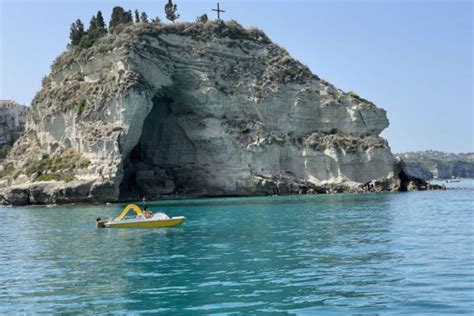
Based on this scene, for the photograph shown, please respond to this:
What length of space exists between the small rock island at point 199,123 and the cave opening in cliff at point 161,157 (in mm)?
154

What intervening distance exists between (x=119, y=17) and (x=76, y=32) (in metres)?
8.63

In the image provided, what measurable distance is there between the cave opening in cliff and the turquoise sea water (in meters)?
42.7

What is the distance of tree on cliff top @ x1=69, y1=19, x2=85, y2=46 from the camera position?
91312 mm

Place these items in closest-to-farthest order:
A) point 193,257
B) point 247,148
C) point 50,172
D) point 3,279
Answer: point 3,279 < point 193,257 < point 50,172 < point 247,148

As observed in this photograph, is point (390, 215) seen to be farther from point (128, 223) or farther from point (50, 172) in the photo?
point (50, 172)

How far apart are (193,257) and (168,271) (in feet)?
9.49

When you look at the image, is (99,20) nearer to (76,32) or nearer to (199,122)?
(76,32)

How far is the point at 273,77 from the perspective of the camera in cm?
8012

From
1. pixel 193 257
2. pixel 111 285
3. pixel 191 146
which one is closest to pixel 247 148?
pixel 191 146

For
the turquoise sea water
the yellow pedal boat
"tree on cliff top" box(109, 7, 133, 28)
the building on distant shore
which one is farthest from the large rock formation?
the building on distant shore

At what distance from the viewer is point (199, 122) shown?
7656 centimetres

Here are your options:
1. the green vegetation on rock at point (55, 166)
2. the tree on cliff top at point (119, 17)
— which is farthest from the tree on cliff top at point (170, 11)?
the green vegetation on rock at point (55, 166)

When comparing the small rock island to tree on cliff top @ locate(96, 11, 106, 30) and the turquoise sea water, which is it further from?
the turquoise sea water

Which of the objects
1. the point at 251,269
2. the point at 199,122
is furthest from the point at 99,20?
the point at 251,269
